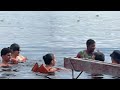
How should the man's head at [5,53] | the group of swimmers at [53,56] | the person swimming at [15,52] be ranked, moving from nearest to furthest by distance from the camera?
the group of swimmers at [53,56] < the man's head at [5,53] < the person swimming at [15,52]

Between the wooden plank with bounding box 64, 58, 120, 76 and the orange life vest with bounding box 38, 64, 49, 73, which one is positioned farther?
the orange life vest with bounding box 38, 64, 49, 73

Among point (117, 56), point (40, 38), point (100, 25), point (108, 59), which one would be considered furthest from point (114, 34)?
point (117, 56)

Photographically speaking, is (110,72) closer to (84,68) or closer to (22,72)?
(84,68)

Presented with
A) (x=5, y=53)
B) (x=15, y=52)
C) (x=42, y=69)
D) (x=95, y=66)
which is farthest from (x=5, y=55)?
(x=95, y=66)

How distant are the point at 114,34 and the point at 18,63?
48.6 feet

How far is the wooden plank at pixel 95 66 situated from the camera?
17.4 ft

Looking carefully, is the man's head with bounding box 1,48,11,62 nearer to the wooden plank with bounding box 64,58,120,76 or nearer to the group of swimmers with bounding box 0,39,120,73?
the group of swimmers with bounding box 0,39,120,73

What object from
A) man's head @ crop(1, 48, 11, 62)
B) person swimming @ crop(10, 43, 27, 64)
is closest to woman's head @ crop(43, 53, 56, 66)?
man's head @ crop(1, 48, 11, 62)

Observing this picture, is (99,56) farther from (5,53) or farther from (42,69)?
(5,53)

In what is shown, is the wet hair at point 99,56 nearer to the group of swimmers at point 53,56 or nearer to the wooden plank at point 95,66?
the group of swimmers at point 53,56

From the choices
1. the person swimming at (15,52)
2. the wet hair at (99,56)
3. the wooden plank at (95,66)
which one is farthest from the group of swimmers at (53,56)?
the wooden plank at (95,66)

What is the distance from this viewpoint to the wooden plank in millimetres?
5297

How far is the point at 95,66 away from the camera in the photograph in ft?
18.4
